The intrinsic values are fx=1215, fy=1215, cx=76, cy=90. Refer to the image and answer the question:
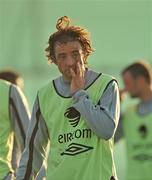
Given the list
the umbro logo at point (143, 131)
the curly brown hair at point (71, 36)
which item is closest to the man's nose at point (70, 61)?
the curly brown hair at point (71, 36)

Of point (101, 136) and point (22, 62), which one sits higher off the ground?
point (22, 62)

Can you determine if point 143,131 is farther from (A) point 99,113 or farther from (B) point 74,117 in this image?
(A) point 99,113

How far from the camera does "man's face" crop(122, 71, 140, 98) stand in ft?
39.2

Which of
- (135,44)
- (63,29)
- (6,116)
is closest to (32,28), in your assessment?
(135,44)

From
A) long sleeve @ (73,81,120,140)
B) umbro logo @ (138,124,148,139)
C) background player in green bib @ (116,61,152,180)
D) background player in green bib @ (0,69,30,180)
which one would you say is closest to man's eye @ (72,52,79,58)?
long sleeve @ (73,81,120,140)

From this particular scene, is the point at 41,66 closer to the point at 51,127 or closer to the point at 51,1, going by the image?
the point at 51,1

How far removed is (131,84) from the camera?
1202 centimetres

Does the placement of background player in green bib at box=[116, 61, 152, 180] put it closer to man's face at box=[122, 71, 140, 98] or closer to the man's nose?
man's face at box=[122, 71, 140, 98]

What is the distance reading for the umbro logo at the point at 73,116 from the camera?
23.7 feet

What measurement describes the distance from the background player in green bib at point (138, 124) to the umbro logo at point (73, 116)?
4.23 m

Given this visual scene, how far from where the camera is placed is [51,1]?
20.1m

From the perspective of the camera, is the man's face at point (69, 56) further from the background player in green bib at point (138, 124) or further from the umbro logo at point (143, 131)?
the umbro logo at point (143, 131)

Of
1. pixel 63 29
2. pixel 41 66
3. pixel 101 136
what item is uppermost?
pixel 41 66

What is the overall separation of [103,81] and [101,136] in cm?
37
